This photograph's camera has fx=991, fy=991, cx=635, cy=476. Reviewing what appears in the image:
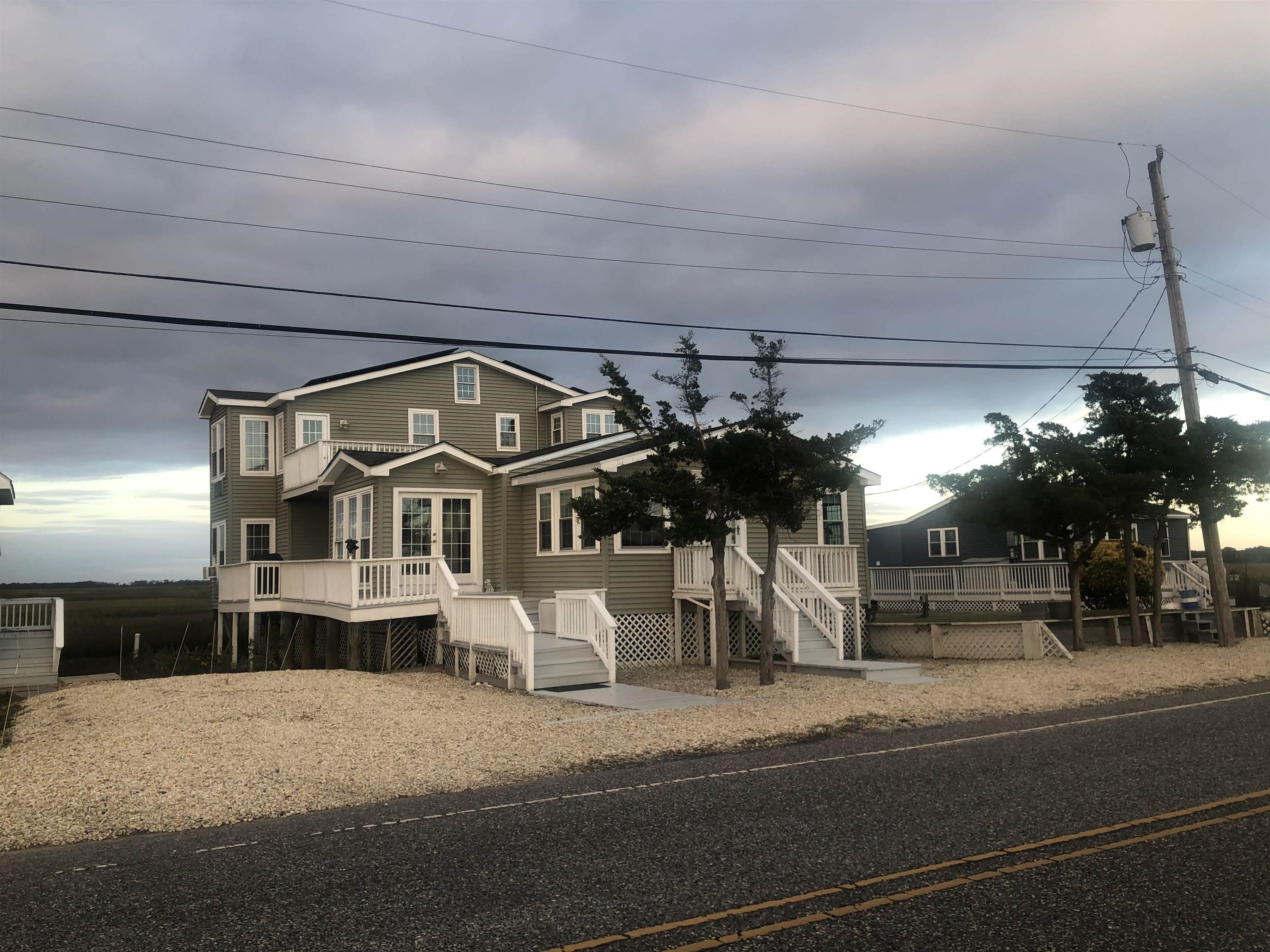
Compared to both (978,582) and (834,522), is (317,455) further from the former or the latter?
(978,582)

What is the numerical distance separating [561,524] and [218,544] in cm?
1503

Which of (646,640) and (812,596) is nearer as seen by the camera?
(812,596)

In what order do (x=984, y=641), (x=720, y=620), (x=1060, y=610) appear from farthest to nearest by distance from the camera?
(x=1060, y=610), (x=984, y=641), (x=720, y=620)

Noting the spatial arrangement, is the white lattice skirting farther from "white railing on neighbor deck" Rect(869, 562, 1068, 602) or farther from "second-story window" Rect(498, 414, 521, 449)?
"second-story window" Rect(498, 414, 521, 449)

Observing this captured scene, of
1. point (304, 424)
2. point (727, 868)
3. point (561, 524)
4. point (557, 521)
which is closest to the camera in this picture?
point (727, 868)

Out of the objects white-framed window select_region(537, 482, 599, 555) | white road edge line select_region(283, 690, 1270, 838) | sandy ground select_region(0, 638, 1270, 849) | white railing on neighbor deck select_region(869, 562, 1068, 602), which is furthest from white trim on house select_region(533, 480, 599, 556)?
white road edge line select_region(283, 690, 1270, 838)

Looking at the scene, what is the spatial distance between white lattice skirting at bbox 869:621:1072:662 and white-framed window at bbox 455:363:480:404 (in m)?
14.8

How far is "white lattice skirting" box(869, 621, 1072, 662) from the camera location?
21.6 metres

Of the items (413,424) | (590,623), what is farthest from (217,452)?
(590,623)

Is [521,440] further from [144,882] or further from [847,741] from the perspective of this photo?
[144,882]

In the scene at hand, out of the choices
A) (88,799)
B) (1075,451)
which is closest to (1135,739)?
(88,799)

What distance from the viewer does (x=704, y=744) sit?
11.6 meters

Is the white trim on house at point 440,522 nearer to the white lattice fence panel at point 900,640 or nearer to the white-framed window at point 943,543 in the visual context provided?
the white lattice fence panel at point 900,640

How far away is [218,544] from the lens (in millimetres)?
31703
